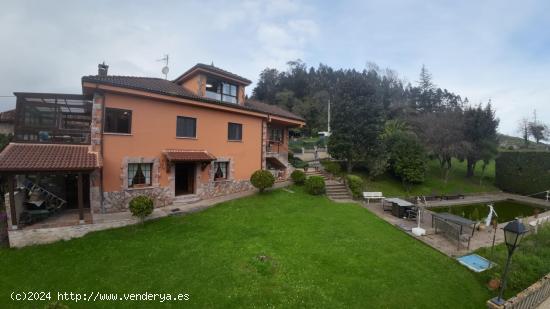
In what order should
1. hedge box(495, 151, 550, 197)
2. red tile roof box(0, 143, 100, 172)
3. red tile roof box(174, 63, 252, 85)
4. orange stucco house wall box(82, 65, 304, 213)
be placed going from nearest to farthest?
red tile roof box(0, 143, 100, 172) → orange stucco house wall box(82, 65, 304, 213) → red tile roof box(174, 63, 252, 85) → hedge box(495, 151, 550, 197)

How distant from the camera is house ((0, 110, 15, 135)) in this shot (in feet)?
59.7

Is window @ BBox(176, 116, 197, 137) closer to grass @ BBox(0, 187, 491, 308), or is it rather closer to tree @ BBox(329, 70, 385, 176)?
grass @ BBox(0, 187, 491, 308)

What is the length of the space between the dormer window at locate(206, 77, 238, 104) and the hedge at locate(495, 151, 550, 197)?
28.8 m

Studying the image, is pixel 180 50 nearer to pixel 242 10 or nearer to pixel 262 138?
pixel 242 10

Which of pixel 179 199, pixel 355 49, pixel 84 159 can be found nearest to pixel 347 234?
pixel 179 199

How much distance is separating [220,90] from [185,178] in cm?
653

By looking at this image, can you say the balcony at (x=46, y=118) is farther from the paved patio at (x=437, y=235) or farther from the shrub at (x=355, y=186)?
the paved patio at (x=437, y=235)

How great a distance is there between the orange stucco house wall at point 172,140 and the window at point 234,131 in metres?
0.29

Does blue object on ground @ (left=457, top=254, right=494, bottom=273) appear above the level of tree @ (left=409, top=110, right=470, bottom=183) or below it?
below

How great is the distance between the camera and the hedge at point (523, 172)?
76.1 ft

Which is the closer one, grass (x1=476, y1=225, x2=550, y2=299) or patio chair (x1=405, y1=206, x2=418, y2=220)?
grass (x1=476, y1=225, x2=550, y2=299)

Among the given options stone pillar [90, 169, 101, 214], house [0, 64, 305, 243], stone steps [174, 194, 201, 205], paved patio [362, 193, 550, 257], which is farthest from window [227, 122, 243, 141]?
paved patio [362, 193, 550, 257]

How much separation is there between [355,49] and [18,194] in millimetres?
22555

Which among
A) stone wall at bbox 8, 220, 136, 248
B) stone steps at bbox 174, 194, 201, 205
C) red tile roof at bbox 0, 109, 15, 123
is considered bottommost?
stone wall at bbox 8, 220, 136, 248
